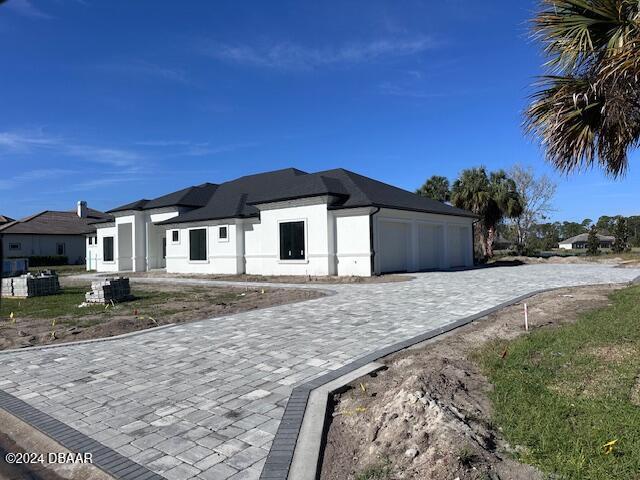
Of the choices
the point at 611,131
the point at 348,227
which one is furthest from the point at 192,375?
the point at 348,227

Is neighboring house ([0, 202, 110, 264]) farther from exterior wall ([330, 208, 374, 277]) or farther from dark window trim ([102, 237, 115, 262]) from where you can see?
exterior wall ([330, 208, 374, 277])

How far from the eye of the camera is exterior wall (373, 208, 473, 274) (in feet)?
75.0

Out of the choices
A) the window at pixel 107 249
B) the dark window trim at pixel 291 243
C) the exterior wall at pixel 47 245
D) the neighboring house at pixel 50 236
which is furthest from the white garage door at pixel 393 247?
the exterior wall at pixel 47 245

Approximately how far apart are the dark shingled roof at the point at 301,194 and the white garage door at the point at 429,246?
130 cm

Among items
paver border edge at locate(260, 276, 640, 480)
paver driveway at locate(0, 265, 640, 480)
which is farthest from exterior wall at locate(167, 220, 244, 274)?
paver border edge at locate(260, 276, 640, 480)

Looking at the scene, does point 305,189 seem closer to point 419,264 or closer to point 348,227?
point 348,227

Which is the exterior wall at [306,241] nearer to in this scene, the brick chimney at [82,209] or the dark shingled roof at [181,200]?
the dark shingled roof at [181,200]

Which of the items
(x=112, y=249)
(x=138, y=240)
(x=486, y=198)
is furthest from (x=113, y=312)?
(x=486, y=198)

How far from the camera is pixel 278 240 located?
2470 cm

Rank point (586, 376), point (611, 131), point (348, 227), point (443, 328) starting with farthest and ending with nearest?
point (348, 227), point (443, 328), point (611, 131), point (586, 376)

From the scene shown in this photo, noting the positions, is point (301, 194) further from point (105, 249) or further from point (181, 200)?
point (105, 249)

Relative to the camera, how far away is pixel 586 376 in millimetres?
5207

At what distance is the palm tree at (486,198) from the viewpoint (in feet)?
121

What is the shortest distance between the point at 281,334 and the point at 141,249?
28046mm
